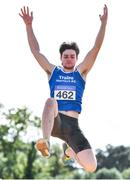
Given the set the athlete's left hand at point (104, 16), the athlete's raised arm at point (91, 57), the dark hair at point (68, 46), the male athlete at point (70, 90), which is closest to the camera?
the male athlete at point (70, 90)

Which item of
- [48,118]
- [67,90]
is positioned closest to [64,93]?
[67,90]

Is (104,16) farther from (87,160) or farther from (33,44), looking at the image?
(87,160)

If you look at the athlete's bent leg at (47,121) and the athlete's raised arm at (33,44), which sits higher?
the athlete's raised arm at (33,44)

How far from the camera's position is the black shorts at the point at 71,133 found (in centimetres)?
995

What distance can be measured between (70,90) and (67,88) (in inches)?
2.3

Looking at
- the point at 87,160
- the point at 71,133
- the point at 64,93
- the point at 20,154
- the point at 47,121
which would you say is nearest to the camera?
the point at 47,121

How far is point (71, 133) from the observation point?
1003 cm

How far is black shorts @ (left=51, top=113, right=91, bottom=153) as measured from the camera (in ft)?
32.7

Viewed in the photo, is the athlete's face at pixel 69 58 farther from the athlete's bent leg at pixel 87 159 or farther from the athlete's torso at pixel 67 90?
the athlete's bent leg at pixel 87 159

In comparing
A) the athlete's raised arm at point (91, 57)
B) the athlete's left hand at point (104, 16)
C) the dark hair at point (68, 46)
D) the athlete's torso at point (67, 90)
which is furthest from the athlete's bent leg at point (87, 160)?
the athlete's left hand at point (104, 16)

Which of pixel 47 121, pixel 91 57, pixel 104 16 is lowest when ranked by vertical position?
pixel 47 121

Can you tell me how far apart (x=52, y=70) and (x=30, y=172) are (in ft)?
174

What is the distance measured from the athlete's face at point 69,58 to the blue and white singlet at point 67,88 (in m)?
0.13

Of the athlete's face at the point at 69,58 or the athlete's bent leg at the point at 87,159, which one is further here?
the athlete's face at the point at 69,58
